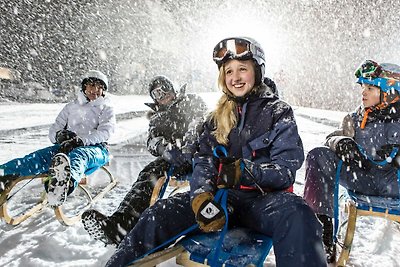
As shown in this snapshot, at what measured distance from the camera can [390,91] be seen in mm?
3008

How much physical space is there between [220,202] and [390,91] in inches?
77.4

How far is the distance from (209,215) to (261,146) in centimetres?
58

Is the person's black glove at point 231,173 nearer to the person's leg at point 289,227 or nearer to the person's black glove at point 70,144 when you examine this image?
the person's leg at point 289,227

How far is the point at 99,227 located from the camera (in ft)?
8.20

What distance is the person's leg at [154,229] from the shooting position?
70.5 inches

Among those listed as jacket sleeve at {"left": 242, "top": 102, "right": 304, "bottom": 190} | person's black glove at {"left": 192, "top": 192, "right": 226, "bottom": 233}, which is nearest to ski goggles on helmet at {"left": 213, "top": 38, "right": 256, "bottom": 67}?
jacket sleeve at {"left": 242, "top": 102, "right": 304, "bottom": 190}

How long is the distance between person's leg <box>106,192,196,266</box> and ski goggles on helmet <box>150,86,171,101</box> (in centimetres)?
207

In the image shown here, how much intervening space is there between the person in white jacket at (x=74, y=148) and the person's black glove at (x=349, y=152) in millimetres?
2352

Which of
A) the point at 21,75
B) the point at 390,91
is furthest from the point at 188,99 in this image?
the point at 21,75

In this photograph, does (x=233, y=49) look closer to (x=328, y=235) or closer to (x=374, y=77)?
(x=374, y=77)

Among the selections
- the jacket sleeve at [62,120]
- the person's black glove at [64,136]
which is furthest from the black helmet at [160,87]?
the jacket sleeve at [62,120]

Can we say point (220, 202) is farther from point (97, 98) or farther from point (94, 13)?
point (94, 13)

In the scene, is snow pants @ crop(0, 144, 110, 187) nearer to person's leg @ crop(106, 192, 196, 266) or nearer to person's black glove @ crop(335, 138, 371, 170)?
person's leg @ crop(106, 192, 196, 266)

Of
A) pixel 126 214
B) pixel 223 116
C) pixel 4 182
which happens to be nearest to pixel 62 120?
pixel 4 182
